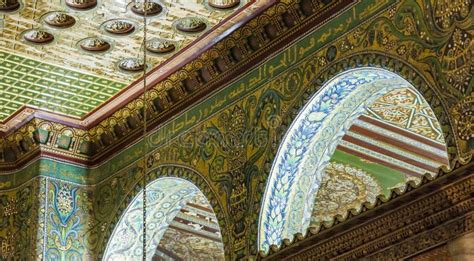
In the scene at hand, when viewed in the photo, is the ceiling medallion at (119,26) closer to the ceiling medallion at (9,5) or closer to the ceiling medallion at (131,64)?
the ceiling medallion at (131,64)

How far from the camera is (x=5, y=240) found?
10.6 m

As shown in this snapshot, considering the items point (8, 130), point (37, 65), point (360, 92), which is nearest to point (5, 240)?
point (8, 130)

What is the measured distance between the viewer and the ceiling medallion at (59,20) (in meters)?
8.95

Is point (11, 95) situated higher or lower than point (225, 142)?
higher

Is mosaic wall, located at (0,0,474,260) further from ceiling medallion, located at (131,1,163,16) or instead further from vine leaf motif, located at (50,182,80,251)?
ceiling medallion, located at (131,1,163,16)

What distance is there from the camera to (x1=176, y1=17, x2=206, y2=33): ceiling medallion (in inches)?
353

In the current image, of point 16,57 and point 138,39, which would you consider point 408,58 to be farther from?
point 16,57

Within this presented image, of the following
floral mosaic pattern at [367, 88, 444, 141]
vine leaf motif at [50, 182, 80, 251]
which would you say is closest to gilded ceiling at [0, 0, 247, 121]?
vine leaf motif at [50, 182, 80, 251]

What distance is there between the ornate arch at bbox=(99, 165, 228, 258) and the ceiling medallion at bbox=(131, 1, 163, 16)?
1.40 m

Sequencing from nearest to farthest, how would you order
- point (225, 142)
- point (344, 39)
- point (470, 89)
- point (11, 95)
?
point (470, 89)
point (344, 39)
point (225, 142)
point (11, 95)

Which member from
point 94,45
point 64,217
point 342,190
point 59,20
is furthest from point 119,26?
point 342,190

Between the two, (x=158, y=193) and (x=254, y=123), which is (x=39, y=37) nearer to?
(x=158, y=193)

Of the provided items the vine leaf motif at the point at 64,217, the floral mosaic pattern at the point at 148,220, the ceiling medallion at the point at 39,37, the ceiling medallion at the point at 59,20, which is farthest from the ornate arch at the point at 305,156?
the vine leaf motif at the point at 64,217

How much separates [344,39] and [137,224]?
2.95 meters
